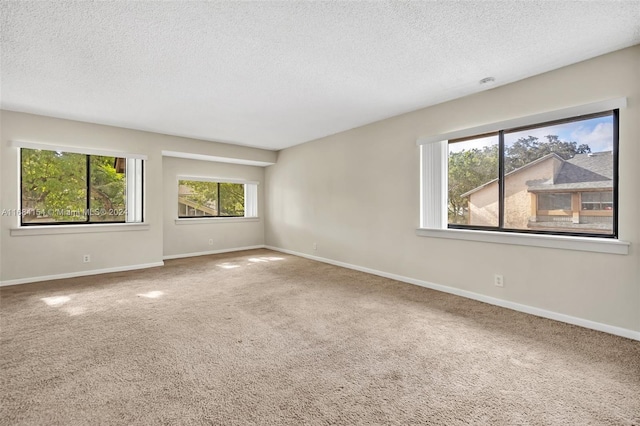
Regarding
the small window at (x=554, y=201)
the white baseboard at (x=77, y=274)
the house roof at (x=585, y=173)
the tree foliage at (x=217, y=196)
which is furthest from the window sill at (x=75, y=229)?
the house roof at (x=585, y=173)

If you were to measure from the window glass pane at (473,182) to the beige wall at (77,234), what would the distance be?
470 centimetres

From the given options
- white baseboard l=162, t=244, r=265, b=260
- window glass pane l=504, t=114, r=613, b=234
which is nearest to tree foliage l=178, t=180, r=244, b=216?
white baseboard l=162, t=244, r=265, b=260

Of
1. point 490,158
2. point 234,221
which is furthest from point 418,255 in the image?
point 234,221

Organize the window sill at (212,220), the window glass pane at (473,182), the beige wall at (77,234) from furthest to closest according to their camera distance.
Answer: the window sill at (212,220) < the beige wall at (77,234) < the window glass pane at (473,182)

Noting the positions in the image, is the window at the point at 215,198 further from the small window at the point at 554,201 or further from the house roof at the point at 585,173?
the house roof at the point at 585,173

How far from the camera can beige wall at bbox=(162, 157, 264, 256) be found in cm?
620

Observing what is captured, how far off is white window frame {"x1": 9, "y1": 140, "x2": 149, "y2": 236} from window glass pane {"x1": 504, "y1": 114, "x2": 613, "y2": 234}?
567cm

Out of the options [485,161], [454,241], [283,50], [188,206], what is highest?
[283,50]

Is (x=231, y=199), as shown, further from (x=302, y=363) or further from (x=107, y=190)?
(x=302, y=363)

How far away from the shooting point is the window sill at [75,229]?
421 centimetres

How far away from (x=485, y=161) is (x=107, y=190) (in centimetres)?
594

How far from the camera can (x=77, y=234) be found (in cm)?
463

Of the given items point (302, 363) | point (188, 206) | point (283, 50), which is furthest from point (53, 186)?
point (302, 363)

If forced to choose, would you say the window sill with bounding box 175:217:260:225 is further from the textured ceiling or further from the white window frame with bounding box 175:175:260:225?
the textured ceiling
